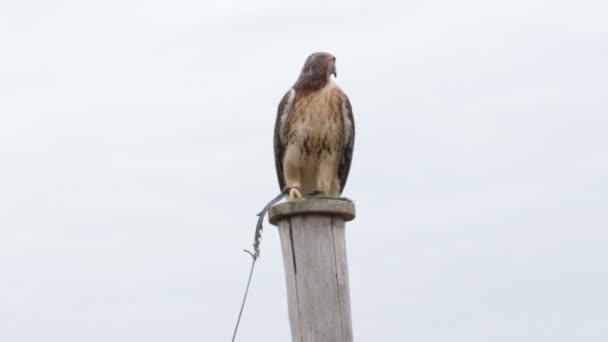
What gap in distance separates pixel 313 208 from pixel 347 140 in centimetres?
119

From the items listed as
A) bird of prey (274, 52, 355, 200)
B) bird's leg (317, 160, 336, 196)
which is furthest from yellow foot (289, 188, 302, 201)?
bird's leg (317, 160, 336, 196)

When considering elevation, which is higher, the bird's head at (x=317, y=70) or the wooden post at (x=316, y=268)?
the bird's head at (x=317, y=70)

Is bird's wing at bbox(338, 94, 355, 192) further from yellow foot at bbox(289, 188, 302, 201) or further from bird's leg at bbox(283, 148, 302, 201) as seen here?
yellow foot at bbox(289, 188, 302, 201)

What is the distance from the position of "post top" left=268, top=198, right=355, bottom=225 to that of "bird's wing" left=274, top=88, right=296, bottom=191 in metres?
0.98

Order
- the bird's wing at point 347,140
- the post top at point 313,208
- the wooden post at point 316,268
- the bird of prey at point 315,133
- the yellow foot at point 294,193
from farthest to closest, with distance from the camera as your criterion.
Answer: the bird's wing at point 347,140, the bird of prey at point 315,133, the yellow foot at point 294,193, the post top at point 313,208, the wooden post at point 316,268

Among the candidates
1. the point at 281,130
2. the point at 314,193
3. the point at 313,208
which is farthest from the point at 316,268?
the point at 281,130

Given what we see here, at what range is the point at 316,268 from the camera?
4480 millimetres

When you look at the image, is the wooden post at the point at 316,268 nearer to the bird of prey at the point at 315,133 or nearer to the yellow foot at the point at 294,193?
the yellow foot at the point at 294,193

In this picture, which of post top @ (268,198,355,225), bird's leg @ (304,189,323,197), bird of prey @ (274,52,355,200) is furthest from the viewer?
bird of prey @ (274,52,355,200)

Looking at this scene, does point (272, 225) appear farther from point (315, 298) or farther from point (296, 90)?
point (296, 90)

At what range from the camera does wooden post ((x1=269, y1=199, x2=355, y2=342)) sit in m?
4.43

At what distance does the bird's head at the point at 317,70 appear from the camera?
5660 mm

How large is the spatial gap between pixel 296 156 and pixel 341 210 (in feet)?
3.11

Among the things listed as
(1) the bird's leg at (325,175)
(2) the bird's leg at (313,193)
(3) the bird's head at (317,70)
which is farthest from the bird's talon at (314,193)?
(3) the bird's head at (317,70)
